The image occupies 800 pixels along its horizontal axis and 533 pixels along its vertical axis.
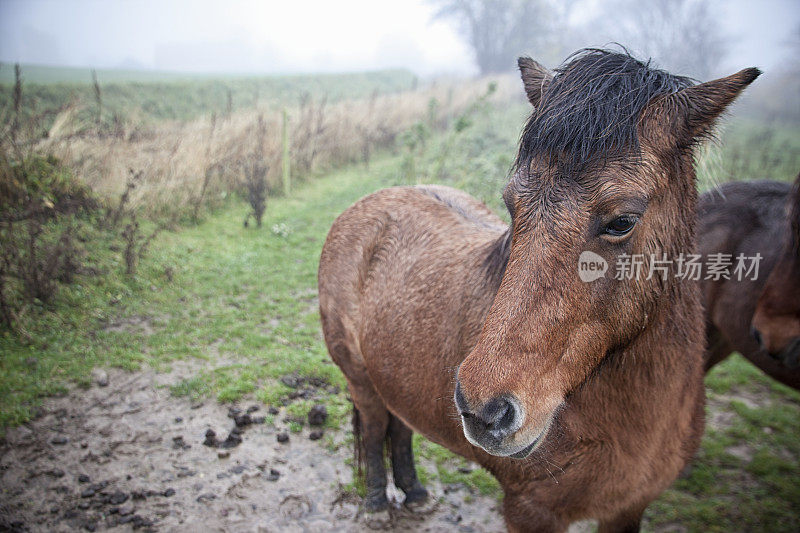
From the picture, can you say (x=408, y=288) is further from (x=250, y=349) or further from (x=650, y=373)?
(x=250, y=349)

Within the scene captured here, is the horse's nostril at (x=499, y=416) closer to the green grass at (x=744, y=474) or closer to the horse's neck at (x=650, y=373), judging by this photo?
the horse's neck at (x=650, y=373)

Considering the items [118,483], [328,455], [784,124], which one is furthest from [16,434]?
[784,124]

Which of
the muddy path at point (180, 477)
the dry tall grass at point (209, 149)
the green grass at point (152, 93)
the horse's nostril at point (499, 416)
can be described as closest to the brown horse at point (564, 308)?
the horse's nostril at point (499, 416)

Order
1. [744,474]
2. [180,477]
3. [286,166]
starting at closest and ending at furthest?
[180,477] < [744,474] < [286,166]

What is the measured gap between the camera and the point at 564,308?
1536 mm

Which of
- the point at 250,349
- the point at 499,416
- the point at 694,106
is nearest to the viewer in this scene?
the point at 499,416

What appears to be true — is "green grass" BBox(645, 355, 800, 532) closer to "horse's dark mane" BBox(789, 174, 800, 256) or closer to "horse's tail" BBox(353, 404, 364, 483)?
"horse's dark mane" BBox(789, 174, 800, 256)

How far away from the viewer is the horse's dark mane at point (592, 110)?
1.58 m

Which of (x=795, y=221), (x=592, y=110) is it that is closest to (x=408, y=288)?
(x=592, y=110)

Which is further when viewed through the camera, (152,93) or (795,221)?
(152,93)

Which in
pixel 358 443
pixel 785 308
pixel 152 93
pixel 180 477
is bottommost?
pixel 180 477

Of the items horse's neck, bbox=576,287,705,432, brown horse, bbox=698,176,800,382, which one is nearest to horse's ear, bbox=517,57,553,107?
horse's neck, bbox=576,287,705,432

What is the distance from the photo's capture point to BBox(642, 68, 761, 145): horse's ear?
5.40 feet

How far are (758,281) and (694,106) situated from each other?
296 centimetres
